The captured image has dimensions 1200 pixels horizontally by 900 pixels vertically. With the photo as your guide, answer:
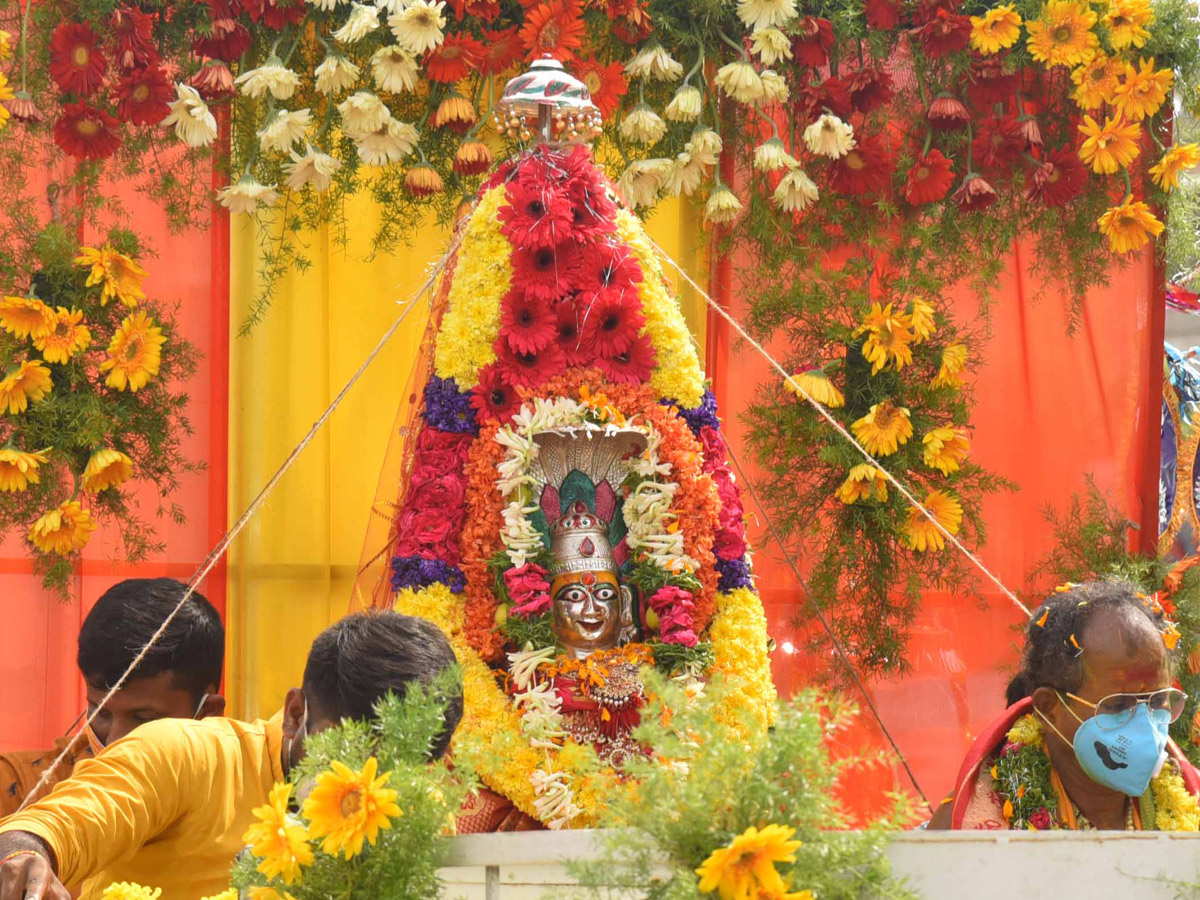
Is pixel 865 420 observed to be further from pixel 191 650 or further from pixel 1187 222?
pixel 191 650

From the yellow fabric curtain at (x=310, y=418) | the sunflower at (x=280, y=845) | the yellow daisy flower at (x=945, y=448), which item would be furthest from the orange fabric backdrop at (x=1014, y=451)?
the sunflower at (x=280, y=845)

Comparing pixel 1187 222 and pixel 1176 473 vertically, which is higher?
pixel 1187 222

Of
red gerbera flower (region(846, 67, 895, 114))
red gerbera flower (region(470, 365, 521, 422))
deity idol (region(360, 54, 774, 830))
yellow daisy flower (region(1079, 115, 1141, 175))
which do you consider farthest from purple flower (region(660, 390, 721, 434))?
yellow daisy flower (region(1079, 115, 1141, 175))

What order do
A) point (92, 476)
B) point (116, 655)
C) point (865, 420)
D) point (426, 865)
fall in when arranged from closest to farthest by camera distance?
1. point (426, 865)
2. point (116, 655)
3. point (92, 476)
4. point (865, 420)

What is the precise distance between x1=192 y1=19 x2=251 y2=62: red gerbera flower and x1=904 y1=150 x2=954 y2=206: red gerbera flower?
7.32 ft

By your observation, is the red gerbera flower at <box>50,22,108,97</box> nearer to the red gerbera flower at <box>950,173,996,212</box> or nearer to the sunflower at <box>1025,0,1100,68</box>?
the red gerbera flower at <box>950,173,996,212</box>

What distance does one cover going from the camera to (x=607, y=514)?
4164mm

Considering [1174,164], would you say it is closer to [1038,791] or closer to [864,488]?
[864,488]

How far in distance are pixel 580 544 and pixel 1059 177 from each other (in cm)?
228

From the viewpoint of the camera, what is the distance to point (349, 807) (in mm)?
1787

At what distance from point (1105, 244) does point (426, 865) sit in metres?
4.24

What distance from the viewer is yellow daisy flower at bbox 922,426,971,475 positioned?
4891mm

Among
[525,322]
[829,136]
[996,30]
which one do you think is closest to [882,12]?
[996,30]

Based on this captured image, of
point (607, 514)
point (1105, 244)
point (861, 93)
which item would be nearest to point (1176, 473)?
point (1105, 244)
